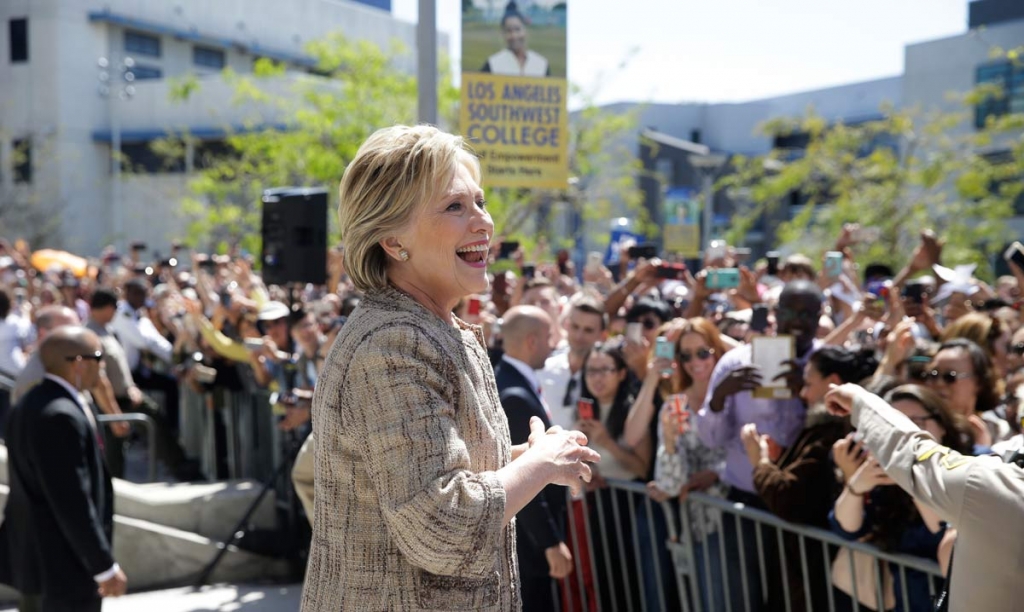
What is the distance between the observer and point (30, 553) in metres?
5.11

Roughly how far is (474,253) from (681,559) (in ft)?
11.4

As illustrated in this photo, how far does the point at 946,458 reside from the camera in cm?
286

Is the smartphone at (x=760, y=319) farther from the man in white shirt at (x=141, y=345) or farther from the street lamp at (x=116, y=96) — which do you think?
the street lamp at (x=116, y=96)

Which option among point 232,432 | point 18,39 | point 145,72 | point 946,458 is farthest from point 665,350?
point 145,72

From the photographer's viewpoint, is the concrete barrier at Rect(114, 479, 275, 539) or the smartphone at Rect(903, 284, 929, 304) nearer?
the smartphone at Rect(903, 284, 929, 304)

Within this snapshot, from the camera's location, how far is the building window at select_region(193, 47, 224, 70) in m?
52.3

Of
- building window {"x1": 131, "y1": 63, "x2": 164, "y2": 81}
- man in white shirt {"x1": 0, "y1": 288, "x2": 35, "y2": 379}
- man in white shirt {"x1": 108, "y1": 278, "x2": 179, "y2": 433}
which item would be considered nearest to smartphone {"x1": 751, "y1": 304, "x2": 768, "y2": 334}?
man in white shirt {"x1": 108, "y1": 278, "x2": 179, "y2": 433}

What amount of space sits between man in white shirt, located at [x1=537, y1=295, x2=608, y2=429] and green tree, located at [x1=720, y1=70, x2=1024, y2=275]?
1718 cm

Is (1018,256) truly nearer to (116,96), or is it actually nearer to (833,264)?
(833,264)

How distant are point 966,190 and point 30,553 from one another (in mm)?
21252

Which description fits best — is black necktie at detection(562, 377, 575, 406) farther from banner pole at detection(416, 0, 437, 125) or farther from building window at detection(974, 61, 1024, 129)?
building window at detection(974, 61, 1024, 129)

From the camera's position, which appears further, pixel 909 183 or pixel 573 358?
pixel 909 183

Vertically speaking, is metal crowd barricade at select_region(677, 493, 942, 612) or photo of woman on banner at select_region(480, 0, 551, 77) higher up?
photo of woman on banner at select_region(480, 0, 551, 77)

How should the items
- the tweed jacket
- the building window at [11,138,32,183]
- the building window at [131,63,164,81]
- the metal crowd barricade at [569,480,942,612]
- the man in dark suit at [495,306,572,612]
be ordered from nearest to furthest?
the tweed jacket
the metal crowd barricade at [569,480,942,612]
the man in dark suit at [495,306,572,612]
the building window at [11,138,32,183]
the building window at [131,63,164,81]
